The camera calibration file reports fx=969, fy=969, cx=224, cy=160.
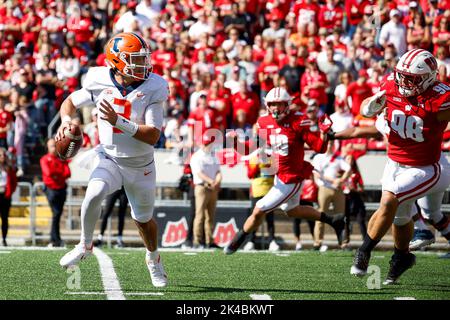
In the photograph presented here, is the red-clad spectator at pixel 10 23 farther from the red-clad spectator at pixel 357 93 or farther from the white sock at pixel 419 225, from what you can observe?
the white sock at pixel 419 225

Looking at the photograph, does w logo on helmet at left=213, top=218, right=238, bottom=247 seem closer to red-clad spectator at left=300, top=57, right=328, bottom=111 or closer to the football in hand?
red-clad spectator at left=300, top=57, right=328, bottom=111

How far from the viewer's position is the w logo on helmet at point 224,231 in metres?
13.4

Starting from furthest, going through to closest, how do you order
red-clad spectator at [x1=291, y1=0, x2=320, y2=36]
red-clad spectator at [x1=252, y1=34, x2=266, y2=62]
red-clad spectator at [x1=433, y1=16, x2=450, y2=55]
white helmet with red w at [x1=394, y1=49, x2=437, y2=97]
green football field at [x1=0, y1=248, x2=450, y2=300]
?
red-clad spectator at [x1=291, y1=0, x2=320, y2=36]
red-clad spectator at [x1=252, y1=34, x2=266, y2=62]
red-clad spectator at [x1=433, y1=16, x2=450, y2=55]
white helmet with red w at [x1=394, y1=49, x2=437, y2=97]
green football field at [x1=0, y1=248, x2=450, y2=300]

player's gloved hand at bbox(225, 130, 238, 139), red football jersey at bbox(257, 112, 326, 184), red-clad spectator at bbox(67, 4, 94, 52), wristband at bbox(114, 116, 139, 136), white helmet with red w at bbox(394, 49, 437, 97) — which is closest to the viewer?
wristband at bbox(114, 116, 139, 136)

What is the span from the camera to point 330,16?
54.4ft

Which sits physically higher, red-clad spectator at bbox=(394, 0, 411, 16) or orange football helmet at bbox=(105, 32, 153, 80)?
red-clad spectator at bbox=(394, 0, 411, 16)

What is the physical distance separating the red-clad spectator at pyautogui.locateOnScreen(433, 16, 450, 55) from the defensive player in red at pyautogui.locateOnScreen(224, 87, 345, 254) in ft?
17.4

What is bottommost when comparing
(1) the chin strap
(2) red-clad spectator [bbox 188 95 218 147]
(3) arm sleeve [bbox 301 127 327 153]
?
(2) red-clad spectator [bbox 188 95 218 147]

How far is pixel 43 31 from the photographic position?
17.5 meters

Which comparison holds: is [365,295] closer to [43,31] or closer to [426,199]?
[426,199]

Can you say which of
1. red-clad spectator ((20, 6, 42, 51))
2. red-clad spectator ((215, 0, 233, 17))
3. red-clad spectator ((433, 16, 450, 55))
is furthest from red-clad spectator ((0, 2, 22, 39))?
red-clad spectator ((433, 16, 450, 55))

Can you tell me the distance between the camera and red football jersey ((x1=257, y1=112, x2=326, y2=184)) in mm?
10273

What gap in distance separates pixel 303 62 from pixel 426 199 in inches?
278

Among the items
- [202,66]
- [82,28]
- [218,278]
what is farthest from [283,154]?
[82,28]
